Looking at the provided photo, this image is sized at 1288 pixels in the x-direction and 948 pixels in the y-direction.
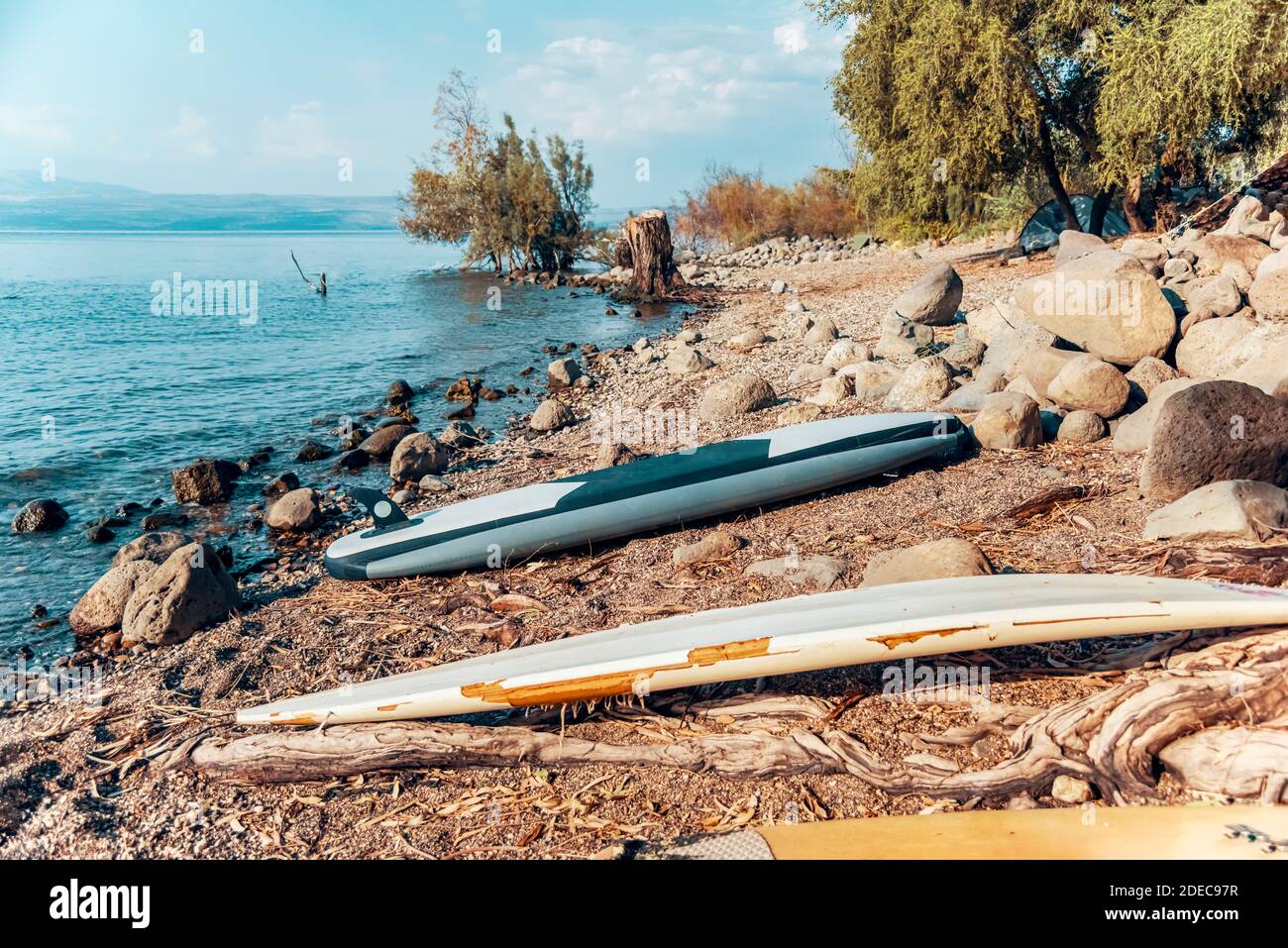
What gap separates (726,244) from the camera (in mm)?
37656

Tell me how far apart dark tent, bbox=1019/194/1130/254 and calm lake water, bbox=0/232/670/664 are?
9.43 meters

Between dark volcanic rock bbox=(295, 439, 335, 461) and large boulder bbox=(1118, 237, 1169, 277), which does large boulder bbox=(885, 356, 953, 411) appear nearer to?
large boulder bbox=(1118, 237, 1169, 277)

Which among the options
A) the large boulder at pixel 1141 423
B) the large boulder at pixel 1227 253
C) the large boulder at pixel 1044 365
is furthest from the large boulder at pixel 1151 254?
the large boulder at pixel 1141 423

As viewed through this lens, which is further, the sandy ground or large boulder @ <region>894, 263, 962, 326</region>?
large boulder @ <region>894, 263, 962, 326</region>

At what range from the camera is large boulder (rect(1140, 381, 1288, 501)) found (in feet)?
17.3

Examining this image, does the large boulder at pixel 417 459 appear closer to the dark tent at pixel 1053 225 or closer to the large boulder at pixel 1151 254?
the large boulder at pixel 1151 254

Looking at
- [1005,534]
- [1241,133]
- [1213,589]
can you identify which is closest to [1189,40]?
[1241,133]

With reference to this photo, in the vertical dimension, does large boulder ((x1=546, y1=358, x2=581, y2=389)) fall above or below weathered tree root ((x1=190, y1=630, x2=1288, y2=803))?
above

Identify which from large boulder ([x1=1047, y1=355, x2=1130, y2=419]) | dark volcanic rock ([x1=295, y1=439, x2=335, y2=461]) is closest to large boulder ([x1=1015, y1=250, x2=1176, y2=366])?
large boulder ([x1=1047, y1=355, x2=1130, y2=419])

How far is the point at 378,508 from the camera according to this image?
22.4ft

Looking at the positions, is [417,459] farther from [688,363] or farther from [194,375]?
[194,375]

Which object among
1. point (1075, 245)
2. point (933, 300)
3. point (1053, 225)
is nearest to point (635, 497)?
point (933, 300)
